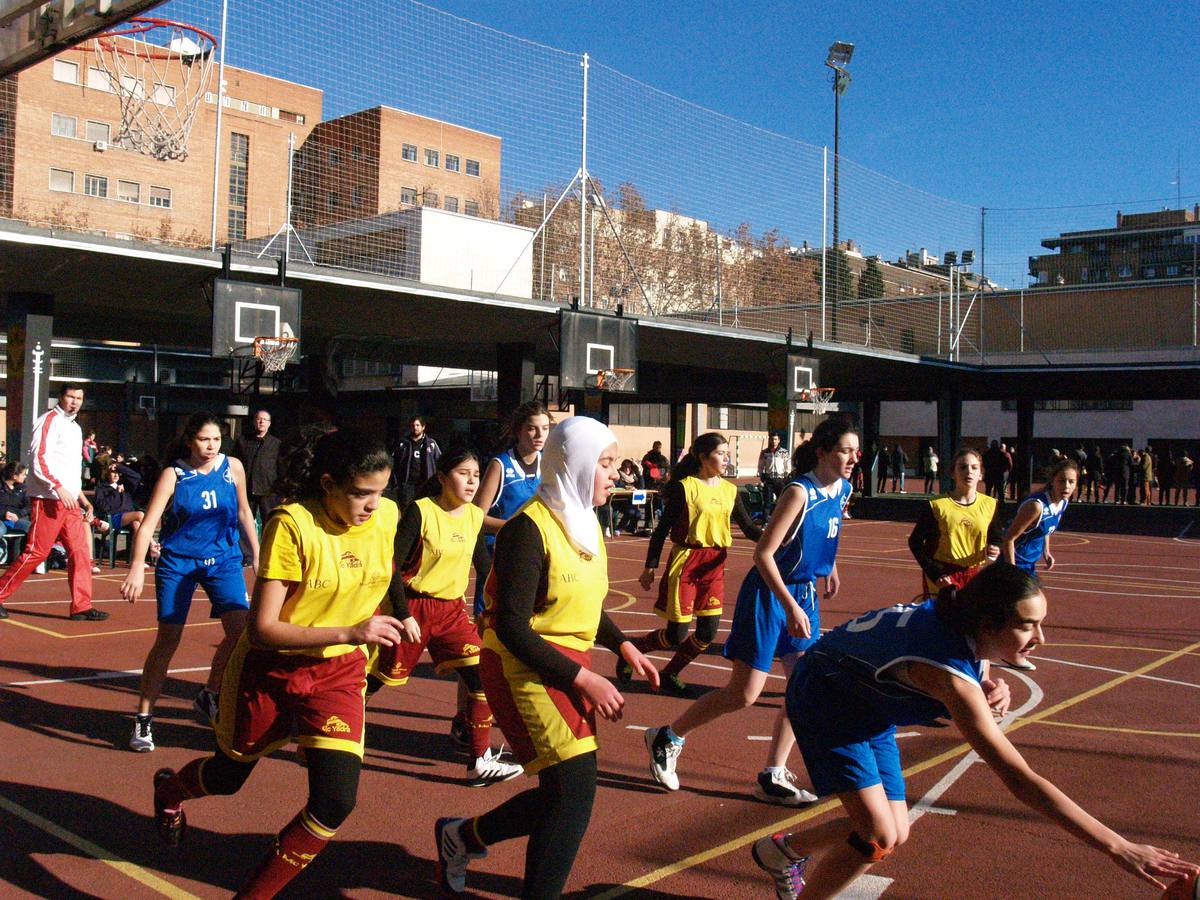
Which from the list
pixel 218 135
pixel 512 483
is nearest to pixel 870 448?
pixel 218 135

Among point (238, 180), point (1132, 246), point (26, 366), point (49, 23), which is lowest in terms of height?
point (26, 366)

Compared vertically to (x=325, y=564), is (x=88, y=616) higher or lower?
lower

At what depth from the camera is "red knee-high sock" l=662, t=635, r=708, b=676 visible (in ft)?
24.7

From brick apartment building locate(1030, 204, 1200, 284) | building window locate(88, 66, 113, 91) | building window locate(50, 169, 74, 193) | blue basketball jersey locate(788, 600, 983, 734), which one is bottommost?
blue basketball jersey locate(788, 600, 983, 734)

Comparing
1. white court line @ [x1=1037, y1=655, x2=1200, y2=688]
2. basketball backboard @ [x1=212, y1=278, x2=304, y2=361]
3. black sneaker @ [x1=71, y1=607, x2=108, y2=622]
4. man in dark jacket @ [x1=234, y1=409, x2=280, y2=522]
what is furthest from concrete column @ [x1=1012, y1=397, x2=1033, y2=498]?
black sneaker @ [x1=71, y1=607, x2=108, y2=622]

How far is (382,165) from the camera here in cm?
1798

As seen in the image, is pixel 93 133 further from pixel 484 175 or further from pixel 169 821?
pixel 169 821

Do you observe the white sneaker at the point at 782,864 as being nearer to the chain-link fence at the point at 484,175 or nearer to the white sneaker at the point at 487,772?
the white sneaker at the point at 487,772

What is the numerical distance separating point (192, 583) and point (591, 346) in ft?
42.3

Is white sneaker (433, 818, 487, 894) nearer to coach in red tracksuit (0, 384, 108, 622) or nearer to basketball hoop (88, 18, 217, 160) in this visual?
coach in red tracksuit (0, 384, 108, 622)

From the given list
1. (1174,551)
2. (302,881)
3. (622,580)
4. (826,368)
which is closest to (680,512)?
(302,881)

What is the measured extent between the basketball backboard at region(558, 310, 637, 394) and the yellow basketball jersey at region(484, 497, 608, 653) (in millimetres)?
14068

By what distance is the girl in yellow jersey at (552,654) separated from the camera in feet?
11.4

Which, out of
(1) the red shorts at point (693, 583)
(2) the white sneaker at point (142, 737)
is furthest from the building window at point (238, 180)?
(2) the white sneaker at point (142, 737)
